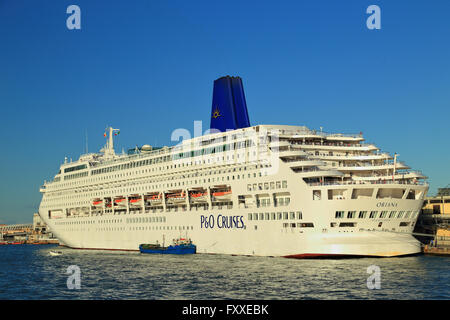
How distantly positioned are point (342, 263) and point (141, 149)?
35874 millimetres

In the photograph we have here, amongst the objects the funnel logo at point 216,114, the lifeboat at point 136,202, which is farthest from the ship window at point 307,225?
the lifeboat at point 136,202

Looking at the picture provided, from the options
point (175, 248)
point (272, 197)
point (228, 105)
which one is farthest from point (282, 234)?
point (228, 105)

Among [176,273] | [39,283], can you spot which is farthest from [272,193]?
[39,283]

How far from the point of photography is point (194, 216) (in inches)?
1987

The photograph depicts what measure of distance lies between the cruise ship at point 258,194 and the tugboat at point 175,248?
63 centimetres

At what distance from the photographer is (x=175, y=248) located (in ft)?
165

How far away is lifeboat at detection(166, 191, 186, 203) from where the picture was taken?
5250 cm

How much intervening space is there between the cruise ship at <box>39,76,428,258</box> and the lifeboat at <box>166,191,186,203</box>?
0.49 ft

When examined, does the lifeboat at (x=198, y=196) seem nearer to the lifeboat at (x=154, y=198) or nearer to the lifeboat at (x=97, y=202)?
the lifeboat at (x=154, y=198)

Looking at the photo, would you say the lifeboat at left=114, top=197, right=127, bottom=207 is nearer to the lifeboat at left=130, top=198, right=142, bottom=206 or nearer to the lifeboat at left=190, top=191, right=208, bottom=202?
the lifeboat at left=130, top=198, right=142, bottom=206

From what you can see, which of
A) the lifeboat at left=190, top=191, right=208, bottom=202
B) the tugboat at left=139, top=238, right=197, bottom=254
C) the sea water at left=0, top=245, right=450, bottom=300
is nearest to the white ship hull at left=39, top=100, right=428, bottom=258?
the lifeboat at left=190, top=191, right=208, bottom=202

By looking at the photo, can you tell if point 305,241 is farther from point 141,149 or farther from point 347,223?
point 141,149

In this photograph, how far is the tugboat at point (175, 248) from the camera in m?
49.5

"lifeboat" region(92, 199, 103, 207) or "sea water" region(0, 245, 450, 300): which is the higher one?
"lifeboat" region(92, 199, 103, 207)
